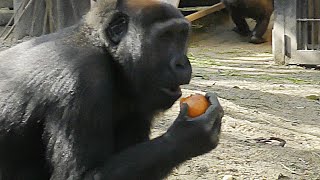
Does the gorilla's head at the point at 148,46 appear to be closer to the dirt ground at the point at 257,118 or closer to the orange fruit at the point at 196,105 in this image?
the orange fruit at the point at 196,105

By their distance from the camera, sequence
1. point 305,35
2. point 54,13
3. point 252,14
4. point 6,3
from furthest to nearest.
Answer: point 6,3, point 252,14, point 305,35, point 54,13

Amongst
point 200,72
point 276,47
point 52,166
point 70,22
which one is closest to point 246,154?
point 52,166

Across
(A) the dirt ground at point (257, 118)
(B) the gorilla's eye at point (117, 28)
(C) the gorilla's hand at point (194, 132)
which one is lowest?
(A) the dirt ground at point (257, 118)

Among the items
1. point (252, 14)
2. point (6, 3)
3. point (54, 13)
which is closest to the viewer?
point (54, 13)

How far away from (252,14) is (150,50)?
894 centimetres

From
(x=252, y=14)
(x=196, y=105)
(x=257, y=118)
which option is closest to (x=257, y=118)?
(x=257, y=118)

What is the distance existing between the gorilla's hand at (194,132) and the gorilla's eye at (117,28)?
409mm

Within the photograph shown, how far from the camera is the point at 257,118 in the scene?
582 cm

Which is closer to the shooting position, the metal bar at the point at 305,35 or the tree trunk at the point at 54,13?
the tree trunk at the point at 54,13

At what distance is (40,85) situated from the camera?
325 centimetres

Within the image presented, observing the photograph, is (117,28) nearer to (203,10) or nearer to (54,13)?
(54,13)

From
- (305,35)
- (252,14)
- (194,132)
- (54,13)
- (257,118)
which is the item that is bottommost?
(252,14)

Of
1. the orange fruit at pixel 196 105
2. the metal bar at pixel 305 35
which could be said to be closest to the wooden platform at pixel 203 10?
the metal bar at pixel 305 35

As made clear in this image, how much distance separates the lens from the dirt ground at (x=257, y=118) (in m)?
4.53
